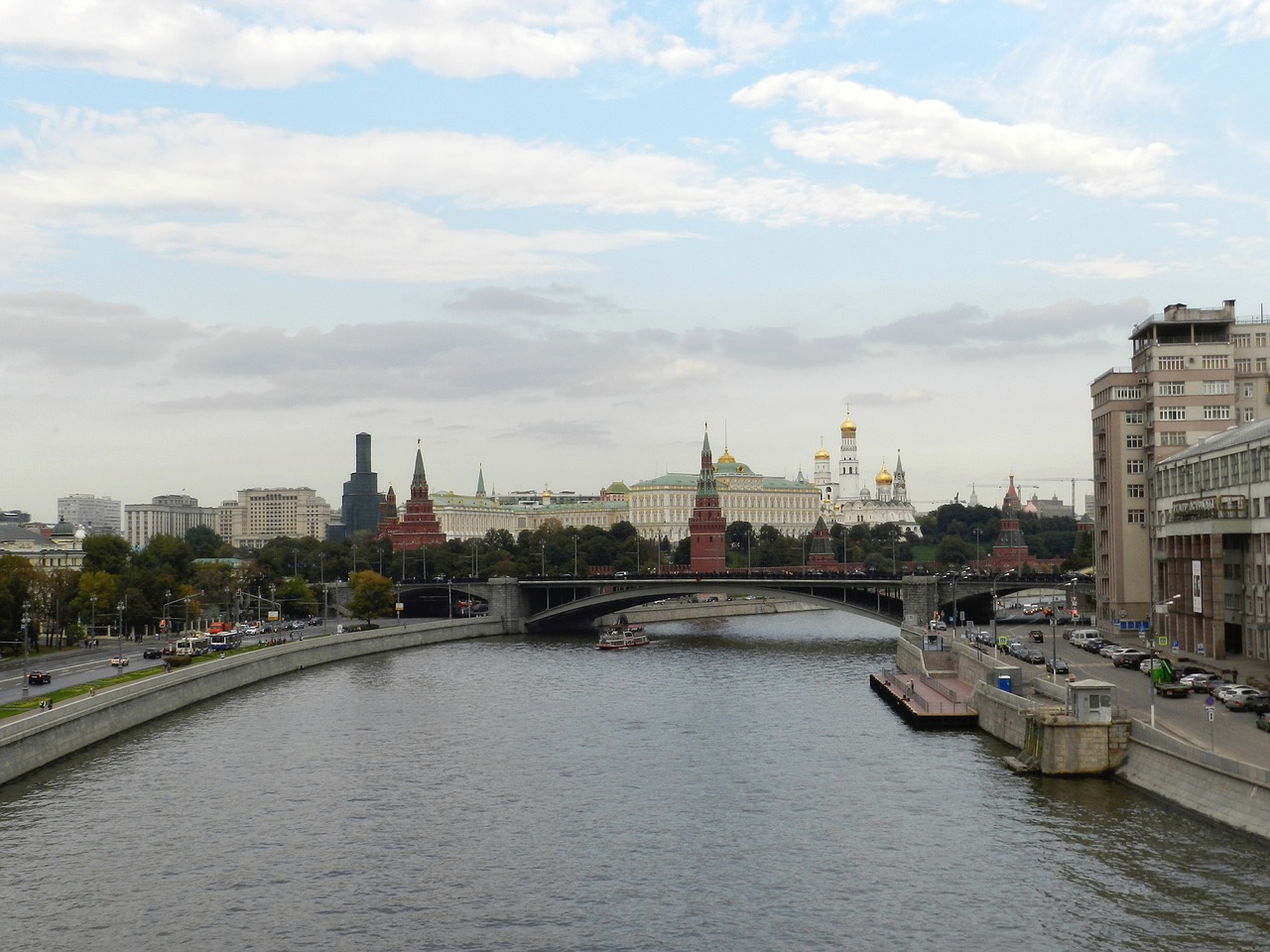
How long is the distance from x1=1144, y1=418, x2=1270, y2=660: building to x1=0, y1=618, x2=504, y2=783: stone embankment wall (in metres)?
51.9

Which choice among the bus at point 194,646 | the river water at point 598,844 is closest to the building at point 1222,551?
the river water at point 598,844

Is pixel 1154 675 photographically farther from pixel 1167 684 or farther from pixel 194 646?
pixel 194 646

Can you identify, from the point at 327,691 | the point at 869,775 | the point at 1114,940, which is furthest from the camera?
the point at 327,691

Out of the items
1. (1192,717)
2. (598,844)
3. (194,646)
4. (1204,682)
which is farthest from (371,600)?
(598,844)

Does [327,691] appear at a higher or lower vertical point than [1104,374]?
lower

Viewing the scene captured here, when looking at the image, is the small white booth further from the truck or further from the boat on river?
the boat on river

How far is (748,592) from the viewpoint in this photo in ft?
423

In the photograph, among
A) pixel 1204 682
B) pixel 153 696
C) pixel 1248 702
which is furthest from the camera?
pixel 153 696

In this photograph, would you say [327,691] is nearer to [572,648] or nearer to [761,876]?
[572,648]

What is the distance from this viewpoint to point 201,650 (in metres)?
96.4

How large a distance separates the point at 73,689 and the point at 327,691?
62.7ft

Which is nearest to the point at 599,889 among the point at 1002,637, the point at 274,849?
the point at 274,849

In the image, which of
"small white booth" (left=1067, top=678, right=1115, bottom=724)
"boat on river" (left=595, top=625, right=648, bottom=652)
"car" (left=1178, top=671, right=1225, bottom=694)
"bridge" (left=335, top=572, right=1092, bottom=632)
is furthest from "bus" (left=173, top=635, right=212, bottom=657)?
"car" (left=1178, top=671, right=1225, bottom=694)

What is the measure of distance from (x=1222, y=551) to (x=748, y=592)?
194 feet
